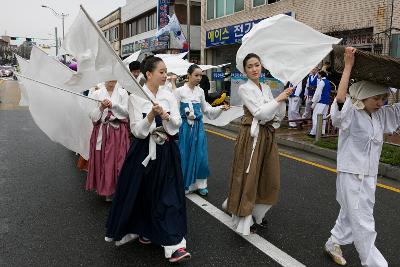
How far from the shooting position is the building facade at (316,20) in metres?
12.5

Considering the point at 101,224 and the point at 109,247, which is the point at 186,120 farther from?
the point at 109,247

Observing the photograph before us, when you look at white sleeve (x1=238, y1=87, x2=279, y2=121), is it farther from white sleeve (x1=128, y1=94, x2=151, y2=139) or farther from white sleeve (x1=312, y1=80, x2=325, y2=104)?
white sleeve (x1=312, y1=80, x2=325, y2=104)

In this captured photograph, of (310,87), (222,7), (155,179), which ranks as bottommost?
(155,179)

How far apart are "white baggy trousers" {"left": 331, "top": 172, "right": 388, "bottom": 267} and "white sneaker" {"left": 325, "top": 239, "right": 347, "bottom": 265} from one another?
0.30 m

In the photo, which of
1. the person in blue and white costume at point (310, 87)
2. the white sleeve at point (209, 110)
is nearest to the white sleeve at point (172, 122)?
the white sleeve at point (209, 110)

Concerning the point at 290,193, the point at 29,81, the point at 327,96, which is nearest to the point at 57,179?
the point at 29,81

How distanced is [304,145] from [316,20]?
8318 millimetres

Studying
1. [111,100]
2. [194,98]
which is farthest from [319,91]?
[111,100]

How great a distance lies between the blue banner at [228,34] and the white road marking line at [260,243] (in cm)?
1515

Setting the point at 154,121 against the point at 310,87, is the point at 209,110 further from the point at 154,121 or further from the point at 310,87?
the point at 310,87

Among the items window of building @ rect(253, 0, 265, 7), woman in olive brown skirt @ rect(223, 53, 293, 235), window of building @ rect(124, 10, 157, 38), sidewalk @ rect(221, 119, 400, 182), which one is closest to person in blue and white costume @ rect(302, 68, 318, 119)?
sidewalk @ rect(221, 119, 400, 182)

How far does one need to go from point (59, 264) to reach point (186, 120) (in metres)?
2.61

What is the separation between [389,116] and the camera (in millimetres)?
3410

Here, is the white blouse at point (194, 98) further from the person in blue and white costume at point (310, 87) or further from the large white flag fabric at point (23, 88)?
the person in blue and white costume at point (310, 87)
